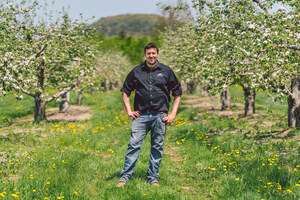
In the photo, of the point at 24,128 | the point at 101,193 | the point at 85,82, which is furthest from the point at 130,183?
the point at 85,82

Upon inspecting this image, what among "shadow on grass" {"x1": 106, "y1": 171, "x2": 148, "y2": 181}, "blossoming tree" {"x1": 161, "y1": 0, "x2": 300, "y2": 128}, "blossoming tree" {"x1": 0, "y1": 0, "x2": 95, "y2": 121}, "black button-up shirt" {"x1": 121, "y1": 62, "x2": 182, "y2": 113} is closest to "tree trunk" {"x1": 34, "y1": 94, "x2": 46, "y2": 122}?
"blossoming tree" {"x1": 0, "y1": 0, "x2": 95, "y2": 121}

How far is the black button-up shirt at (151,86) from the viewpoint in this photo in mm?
5504

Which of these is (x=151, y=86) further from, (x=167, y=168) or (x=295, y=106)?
(x=295, y=106)

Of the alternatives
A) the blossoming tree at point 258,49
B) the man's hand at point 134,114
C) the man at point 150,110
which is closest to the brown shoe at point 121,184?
the man at point 150,110

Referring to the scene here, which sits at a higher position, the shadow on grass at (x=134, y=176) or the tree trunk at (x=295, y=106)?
the tree trunk at (x=295, y=106)

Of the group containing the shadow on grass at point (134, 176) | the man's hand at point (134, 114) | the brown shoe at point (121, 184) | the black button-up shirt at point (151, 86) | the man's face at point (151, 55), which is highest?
the man's face at point (151, 55)

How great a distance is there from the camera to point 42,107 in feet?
50.3

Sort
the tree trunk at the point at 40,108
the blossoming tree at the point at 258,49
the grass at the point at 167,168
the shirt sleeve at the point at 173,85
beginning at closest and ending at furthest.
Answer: the grass at the point at 167,168 → the shirt sleeve at the point at 173,85 → the blossoming tree at the point at 258,49 → the tree trunk at the point at 40,108

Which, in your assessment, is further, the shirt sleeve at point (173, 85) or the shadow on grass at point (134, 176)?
the shadow on grass at point (134, 176)

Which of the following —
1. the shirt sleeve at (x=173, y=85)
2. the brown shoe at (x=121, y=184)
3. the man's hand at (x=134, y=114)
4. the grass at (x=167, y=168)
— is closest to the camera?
the grass at (x=167, y=168)

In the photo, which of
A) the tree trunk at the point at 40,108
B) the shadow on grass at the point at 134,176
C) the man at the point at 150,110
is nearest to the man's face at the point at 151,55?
the man at the point at 150,110

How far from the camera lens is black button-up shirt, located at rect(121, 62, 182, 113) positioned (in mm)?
5504

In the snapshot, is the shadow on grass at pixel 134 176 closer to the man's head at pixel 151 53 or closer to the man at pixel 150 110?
the man at pixel 150 110

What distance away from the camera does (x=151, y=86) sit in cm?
553
